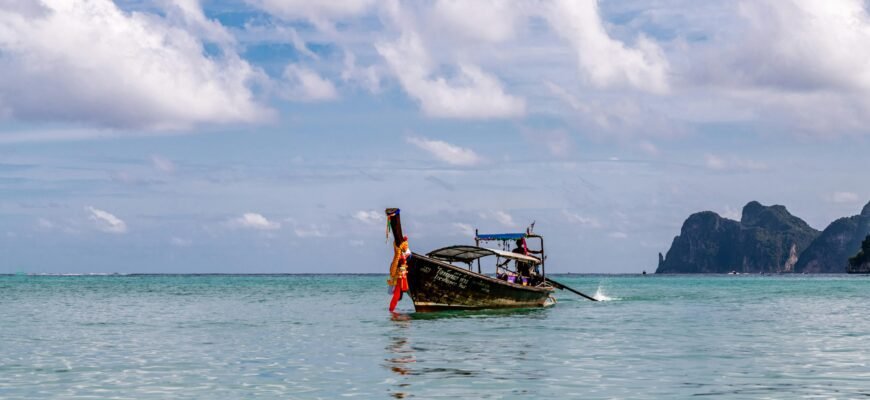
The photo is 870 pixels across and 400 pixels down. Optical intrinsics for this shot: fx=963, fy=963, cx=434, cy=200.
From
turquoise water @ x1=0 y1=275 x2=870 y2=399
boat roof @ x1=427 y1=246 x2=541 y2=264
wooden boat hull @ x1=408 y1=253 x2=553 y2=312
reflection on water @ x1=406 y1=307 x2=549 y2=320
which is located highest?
boat roof @ x1=427 y1=246 x2=541 y2=264

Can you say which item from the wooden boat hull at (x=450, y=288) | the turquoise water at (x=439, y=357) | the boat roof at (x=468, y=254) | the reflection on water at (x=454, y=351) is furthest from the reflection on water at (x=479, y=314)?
the boat roof at (x=468, y=254)

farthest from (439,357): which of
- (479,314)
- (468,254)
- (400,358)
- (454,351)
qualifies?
(468,254)

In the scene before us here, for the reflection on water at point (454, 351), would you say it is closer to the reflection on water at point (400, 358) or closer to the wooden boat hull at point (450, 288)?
the reflection on water at point (400, 358)

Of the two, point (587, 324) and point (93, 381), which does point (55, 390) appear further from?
point (587, 324)

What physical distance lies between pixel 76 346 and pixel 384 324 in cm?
1246

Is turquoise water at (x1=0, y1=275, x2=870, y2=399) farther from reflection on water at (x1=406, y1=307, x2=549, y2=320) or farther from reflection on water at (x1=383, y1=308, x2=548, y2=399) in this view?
reflection on water at (x1=406, y1=307, x2=549, y2=320)

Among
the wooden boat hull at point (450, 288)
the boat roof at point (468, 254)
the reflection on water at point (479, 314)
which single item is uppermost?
the boat roof at point (468, 254)

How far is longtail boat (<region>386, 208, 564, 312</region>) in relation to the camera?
3822 centimetres

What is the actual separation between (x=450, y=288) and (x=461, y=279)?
24.3 inches

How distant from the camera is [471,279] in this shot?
40.7 meters

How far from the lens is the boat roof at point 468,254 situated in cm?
4184

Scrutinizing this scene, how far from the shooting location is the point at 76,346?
27516 mm

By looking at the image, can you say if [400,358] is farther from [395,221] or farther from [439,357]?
[395,221]

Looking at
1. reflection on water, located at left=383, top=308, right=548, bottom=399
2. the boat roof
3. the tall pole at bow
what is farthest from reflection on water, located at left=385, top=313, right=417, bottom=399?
the boat roof
